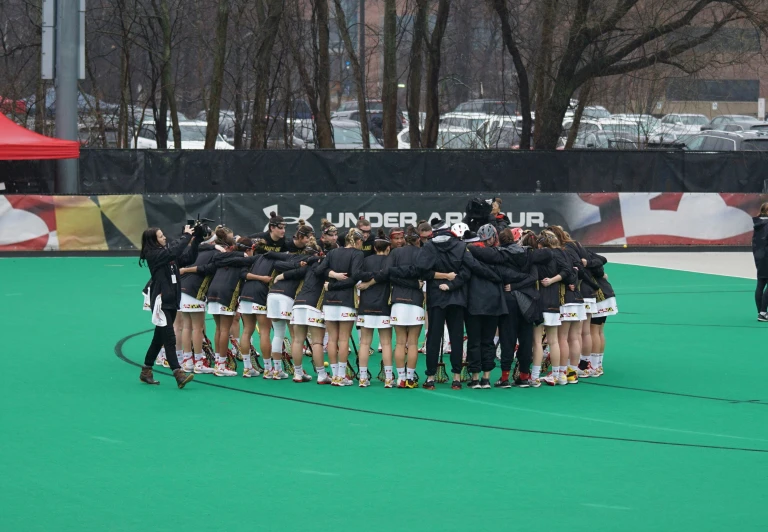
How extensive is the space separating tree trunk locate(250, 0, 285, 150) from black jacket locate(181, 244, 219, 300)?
65.0ft

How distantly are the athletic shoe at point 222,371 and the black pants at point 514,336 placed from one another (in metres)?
3.32

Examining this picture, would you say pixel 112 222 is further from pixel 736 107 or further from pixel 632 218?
pixel 736 107

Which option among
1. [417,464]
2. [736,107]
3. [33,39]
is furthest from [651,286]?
[736,107]

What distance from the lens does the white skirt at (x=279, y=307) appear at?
13023mm

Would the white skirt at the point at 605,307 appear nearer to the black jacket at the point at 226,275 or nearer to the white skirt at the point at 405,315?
the white skirt at the point at 405,315

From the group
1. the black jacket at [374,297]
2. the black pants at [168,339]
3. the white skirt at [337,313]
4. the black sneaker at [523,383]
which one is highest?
the black jacket at [374,297]

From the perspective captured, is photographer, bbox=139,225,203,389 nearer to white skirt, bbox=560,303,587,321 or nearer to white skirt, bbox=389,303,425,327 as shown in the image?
white skirt, bbox=389,303,425,327

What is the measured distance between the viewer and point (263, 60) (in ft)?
108

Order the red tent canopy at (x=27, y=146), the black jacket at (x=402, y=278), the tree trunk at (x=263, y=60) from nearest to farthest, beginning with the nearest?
the black jacket at (x=402, y=278) < the red tent canopy at (x=27, y=146) < the tree trunk at (x=263, y=60)

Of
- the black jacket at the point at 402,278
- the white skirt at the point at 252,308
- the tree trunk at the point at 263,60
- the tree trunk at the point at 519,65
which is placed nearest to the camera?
the black jacket at the point at 402,278

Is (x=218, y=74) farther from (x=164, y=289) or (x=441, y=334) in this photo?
(x=441, y=334)

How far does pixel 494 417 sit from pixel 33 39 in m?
31.3

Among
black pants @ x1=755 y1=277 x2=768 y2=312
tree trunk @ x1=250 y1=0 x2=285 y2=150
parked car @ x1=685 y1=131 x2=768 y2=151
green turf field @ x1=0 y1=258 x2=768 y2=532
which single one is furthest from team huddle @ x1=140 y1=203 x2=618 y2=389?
parked car @ x1=685 y1=131 x2=768 y2=151

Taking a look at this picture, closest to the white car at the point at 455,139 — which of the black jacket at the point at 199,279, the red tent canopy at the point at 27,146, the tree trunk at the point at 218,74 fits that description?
the tree trunk at the point at 218,74
